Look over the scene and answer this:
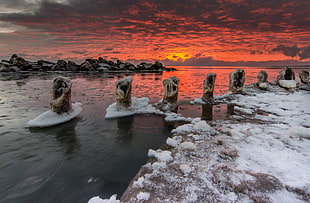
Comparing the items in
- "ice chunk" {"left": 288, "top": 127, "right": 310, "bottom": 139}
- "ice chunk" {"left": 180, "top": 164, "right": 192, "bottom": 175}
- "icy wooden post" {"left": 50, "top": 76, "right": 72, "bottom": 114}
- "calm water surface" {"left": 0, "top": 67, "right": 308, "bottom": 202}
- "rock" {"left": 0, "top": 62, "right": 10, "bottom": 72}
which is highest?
"rock" {"left": 0, "top": 62, "right": 10, "bottom": 72}

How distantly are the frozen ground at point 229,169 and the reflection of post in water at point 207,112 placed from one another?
1.94m

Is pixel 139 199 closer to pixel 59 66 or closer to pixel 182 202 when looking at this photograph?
pixel 182 202

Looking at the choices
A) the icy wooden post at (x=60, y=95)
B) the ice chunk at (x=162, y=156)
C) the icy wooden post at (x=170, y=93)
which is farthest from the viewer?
the icy wooden post at (x=170, y=93)

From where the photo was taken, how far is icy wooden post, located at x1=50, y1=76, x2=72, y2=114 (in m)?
6.61

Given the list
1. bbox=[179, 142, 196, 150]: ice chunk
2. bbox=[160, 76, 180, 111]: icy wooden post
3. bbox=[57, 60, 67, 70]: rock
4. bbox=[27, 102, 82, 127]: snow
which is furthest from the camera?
bbox=[57, 60, 67, 70]: rock

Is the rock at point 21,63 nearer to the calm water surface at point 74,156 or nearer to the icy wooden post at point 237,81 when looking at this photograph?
the calm water surface at point 74,156

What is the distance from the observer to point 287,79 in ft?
52.6

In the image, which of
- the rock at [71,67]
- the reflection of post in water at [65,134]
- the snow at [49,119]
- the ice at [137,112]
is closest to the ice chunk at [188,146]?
the ice at [137,112]

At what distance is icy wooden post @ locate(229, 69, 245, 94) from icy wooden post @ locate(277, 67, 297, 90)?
5.94 meters

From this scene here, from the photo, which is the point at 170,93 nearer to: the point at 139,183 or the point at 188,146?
the point at 188,146

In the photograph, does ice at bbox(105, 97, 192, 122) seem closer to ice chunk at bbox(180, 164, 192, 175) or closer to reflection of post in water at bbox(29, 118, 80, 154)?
reflection of post in water at bbox(29, 118, 80, 154)

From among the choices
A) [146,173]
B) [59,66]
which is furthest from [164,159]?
[59,66]

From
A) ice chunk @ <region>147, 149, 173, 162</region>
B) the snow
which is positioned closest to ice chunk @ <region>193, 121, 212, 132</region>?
ice chunk @ <region>147, 149, 173, 162</region>

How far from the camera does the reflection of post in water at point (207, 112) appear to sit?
7.26m
